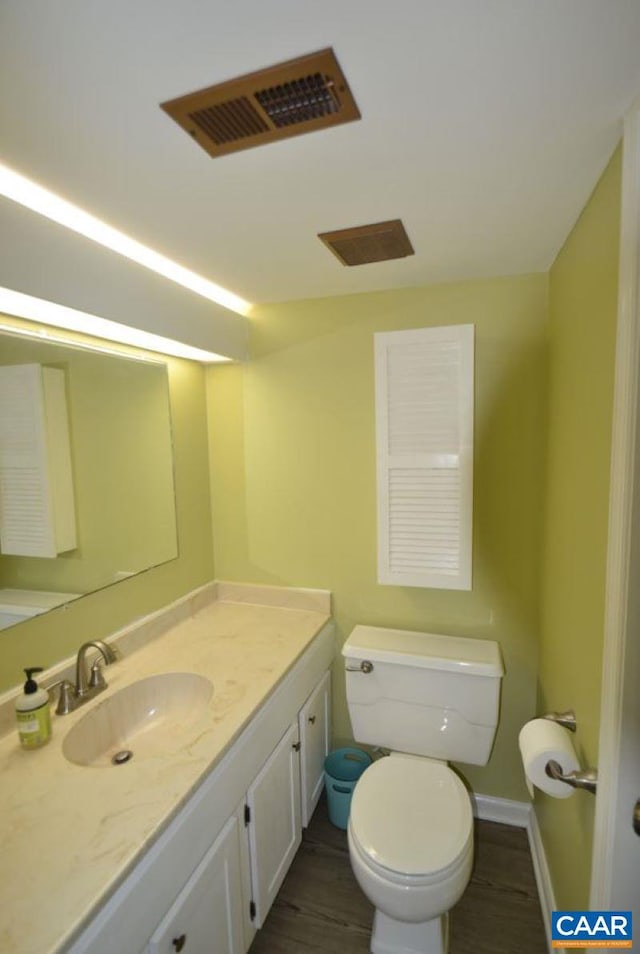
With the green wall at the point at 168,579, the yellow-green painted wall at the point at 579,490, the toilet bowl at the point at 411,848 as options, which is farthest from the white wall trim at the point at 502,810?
the green wall at the point at 168,579

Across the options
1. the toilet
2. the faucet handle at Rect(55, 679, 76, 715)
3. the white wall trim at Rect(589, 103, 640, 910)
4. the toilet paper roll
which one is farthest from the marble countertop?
the white wall trim at Rect(589, 103, 640, 910)

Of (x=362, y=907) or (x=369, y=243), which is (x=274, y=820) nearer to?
(x=362, y=907)

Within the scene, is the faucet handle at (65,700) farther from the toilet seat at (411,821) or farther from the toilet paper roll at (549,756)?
the toilet paper roll at (549,756)

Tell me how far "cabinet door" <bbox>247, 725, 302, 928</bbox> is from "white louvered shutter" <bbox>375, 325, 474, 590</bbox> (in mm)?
746

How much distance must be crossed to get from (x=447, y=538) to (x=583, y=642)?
2.07 feet

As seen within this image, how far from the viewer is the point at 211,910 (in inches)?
43.6

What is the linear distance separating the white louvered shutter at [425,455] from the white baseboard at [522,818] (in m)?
0.99

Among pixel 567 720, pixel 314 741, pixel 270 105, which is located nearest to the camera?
pixel 270 105

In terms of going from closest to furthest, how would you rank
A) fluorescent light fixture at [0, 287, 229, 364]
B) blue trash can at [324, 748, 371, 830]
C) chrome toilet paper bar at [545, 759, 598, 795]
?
chrome toilet paper bar at [545, 759, 598, 795], fluorescent light fixture at [0, 287, 229, 364], blue trash can at [324, 748, 371, 830]

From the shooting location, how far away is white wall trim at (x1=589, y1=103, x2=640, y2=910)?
819 mm

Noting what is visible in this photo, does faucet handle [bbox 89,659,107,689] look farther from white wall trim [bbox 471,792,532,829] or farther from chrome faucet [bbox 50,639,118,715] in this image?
white wall trim [bbox 471,792,532,829]

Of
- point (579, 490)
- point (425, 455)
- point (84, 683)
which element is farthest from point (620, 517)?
point (84, 683)

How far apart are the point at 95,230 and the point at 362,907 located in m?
2.37

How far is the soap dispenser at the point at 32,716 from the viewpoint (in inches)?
44.3
